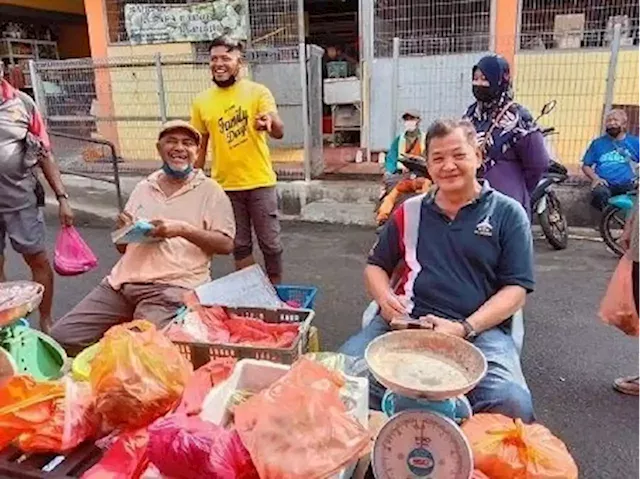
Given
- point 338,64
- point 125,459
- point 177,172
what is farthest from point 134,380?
point 338,64

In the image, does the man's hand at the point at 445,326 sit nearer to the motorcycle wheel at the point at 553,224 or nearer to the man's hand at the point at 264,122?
the man's hand at the point at 264,122

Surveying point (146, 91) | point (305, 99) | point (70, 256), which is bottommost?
point (70, 256)

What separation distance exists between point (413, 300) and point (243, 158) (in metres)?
1.87

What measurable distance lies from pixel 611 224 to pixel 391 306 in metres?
3.89

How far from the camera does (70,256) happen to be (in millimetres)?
3105

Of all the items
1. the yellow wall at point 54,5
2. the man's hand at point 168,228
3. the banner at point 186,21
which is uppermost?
the yellow wall at point 54,5

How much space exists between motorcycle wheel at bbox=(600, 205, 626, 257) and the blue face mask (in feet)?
13.3

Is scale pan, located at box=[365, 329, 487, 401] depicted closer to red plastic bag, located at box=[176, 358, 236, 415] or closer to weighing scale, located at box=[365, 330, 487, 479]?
weighing scale, located at box=[365, 330, 487, 479]

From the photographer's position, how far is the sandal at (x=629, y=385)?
9.06ft

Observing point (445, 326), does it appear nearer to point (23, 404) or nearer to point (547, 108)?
point (23, 404)

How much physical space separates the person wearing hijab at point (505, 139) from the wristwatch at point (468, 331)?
46.7 inches

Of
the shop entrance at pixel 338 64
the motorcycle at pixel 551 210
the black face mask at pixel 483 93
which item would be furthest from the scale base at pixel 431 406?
the shop entrance at pixel 338 64

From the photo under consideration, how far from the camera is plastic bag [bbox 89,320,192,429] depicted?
1448 mm

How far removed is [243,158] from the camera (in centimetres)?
357
